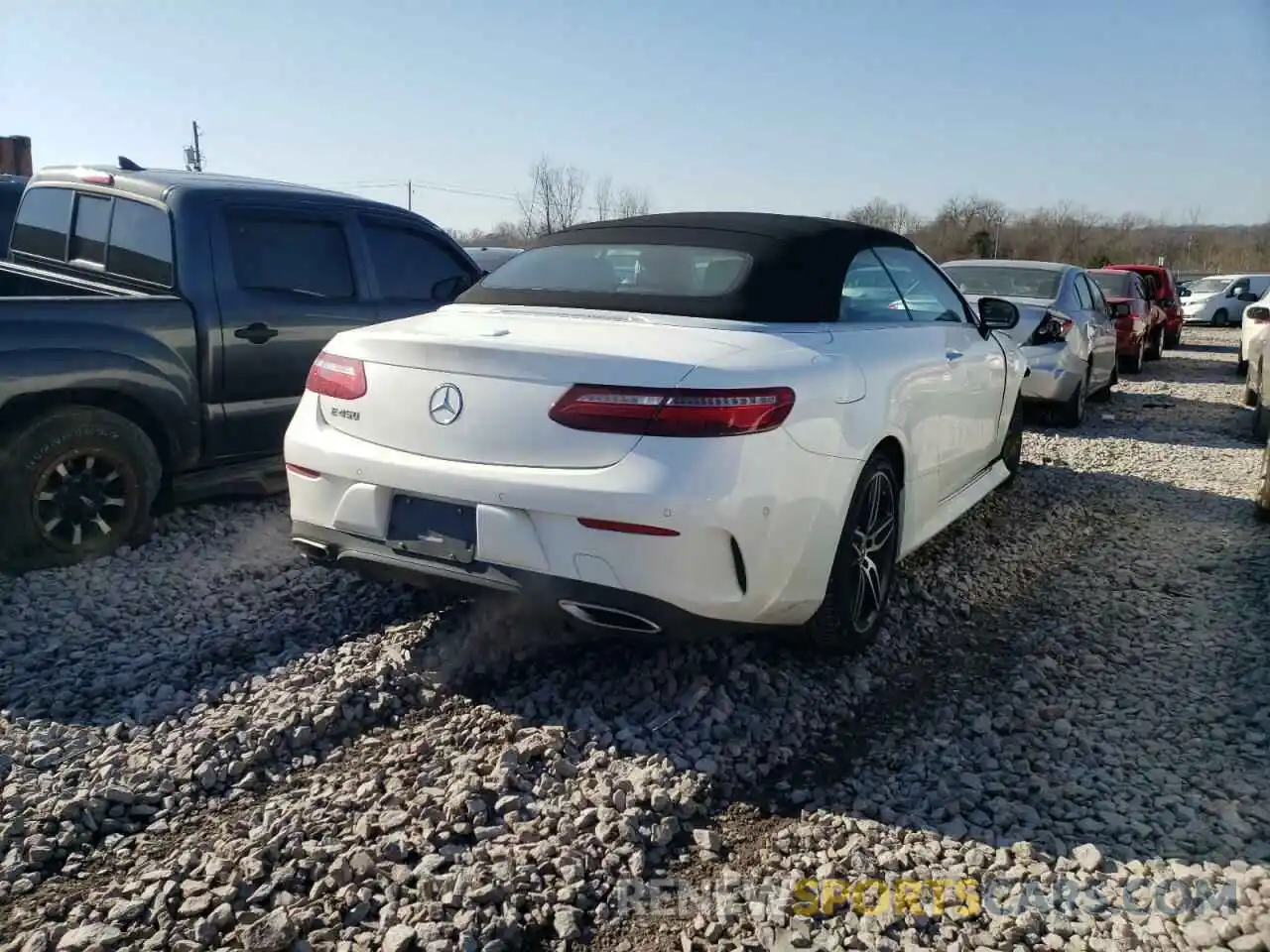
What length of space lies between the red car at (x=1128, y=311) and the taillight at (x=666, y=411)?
1298 cm

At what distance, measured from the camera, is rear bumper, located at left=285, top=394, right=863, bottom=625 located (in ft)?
9.68

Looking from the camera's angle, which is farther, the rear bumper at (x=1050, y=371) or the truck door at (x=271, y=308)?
the rear bumper at (x=1050, y=371)

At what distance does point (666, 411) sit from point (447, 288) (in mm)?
3660

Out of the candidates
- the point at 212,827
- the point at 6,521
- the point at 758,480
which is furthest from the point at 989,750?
the point at 6,521

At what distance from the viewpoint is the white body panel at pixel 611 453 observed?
2977 millimetres

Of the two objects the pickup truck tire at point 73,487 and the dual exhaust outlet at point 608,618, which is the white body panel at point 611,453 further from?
the pickup truck tire at point 73,487

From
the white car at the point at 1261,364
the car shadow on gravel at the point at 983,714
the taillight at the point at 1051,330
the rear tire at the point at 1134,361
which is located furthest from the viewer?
the rear tire at the point at 1134,361

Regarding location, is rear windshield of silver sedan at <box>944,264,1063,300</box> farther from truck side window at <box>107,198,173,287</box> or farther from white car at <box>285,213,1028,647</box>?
truck side window at <box>107,198,173,287</box>

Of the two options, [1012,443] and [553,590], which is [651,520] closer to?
[553,590]

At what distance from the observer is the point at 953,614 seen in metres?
4.52

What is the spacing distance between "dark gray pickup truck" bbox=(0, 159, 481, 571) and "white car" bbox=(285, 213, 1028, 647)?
59.1 inches

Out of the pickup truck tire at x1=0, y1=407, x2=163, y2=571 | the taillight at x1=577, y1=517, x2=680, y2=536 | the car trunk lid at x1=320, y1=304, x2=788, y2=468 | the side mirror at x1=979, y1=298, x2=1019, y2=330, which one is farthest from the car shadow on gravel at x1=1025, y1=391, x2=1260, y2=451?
the pickup truck tire at x1=0, y1=407, x2=163, y2=571

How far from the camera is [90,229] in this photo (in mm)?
5574

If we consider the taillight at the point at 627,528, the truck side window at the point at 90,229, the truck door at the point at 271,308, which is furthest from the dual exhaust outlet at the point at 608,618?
the truck side window at the point at 90,229
